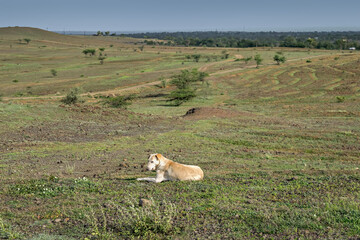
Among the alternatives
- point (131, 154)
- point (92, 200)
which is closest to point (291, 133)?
point (131, 154)

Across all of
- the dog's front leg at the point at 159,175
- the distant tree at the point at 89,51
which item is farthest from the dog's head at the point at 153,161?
the distant tree at the point at 89,51

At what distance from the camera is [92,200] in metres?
8.79

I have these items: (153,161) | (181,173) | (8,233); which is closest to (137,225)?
(8,233)

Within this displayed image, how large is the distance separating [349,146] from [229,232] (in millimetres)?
14156

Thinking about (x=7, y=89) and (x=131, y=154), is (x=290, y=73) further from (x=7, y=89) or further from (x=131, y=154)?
(x=131, y=154)

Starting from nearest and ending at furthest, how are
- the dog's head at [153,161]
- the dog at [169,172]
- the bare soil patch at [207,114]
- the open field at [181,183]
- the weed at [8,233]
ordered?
the weed at [8,233] < the open field at [181,183] < the dog's head at [153,161] < the dog at [169,172] < the bare soil patch at [207,114]

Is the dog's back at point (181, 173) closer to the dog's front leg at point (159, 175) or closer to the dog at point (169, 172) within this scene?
the dog at point (169, 172)

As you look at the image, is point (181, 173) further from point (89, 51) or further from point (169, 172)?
point (89, 51)

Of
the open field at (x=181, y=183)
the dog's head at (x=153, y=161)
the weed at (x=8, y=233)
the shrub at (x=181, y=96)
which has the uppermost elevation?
the dog's head at (x=153, y=161)

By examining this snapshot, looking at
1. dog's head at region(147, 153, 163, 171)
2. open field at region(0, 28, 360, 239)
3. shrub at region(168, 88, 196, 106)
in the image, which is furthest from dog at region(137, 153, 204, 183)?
shrub at region(168, 88, 196, 106)

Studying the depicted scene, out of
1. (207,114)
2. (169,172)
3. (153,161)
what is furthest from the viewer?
(207,114)

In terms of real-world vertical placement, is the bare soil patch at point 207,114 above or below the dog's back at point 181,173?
below

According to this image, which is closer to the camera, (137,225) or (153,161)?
(137,225)

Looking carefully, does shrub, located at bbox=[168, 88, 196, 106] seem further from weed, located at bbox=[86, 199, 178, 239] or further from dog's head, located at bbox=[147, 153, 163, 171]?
weed, located at bbox=[86, 199, 178, 239]
